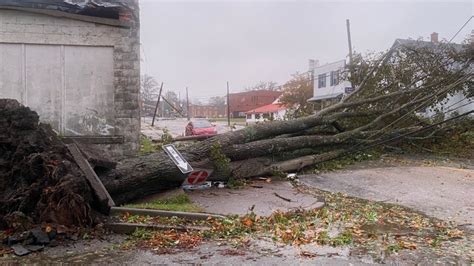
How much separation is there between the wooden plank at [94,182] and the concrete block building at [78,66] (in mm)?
3127

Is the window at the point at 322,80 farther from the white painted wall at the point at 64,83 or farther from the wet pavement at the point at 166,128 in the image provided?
the white painted wall at the point at 64,83

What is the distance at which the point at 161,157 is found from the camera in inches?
319

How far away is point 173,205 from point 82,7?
499 centimetres

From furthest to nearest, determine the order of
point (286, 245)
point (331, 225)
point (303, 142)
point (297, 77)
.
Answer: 1. point (297, 77)
2. point (303, 142)
3. point (331, 225)
4. point (286, 245)

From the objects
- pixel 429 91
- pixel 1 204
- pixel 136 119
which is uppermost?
pixel 429 91

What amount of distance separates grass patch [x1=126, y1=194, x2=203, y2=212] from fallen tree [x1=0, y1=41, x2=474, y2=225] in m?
0.51

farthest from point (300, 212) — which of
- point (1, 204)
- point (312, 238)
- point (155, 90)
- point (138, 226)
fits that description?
point (155, 90)

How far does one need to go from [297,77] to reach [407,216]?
4103 cm

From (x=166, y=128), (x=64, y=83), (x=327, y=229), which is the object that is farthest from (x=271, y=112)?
(x=327, y=229)

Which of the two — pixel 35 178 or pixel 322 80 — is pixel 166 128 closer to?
pixel 35 178

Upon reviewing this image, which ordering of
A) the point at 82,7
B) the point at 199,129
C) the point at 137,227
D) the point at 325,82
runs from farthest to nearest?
the point at 325,82, the point at 199,129, the point at 82,7, the point at 137,227

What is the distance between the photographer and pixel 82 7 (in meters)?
9.31

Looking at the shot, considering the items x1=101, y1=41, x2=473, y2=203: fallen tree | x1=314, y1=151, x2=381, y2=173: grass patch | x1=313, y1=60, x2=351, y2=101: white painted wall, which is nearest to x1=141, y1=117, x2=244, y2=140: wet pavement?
x1=101, y1=41, x2=473, y2=203: fallen tree

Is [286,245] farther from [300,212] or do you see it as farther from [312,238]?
[300,212]
